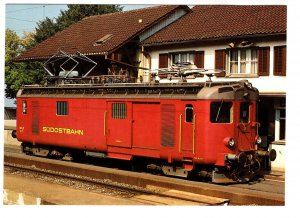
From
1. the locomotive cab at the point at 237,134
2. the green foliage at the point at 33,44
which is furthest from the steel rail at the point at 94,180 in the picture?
the green foliage at the point at 33,44

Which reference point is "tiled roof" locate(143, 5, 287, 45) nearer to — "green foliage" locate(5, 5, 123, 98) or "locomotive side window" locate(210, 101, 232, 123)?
"locomotive side window" locate(210, 101, 232, 123)

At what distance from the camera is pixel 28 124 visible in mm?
20953

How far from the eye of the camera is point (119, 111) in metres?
17.0

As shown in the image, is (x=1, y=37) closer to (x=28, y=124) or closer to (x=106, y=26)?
(x=28, y=124)

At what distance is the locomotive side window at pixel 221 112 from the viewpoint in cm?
1448

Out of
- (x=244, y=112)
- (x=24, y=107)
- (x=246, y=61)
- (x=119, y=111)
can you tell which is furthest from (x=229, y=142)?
(x=24, y=107)

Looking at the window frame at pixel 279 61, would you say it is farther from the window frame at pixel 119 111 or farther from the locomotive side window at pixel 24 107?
the locomotive side window at pixel 24 107

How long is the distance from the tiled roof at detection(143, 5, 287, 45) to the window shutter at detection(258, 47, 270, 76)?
0.79 metres

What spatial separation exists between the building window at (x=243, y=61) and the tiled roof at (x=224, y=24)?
831mm

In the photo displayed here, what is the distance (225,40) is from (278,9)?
2.68 metres

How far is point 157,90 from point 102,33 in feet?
37.2

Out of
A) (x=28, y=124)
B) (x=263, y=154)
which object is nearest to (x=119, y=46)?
(x=28, y=124)

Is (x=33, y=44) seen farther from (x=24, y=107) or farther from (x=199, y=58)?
(x=199, y=58)

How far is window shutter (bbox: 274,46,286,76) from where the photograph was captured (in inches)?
722
